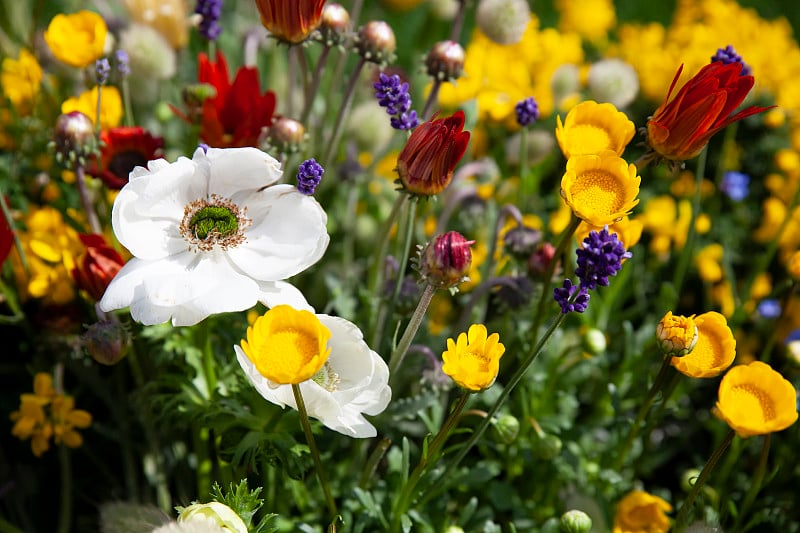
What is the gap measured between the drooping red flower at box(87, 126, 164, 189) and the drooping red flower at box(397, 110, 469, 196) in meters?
0.43

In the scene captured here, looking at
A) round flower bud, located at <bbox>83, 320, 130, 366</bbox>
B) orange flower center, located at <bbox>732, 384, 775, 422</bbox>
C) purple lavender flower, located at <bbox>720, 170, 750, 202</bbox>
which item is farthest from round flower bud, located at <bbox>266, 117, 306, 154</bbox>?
purple lavender flower, located at <bbox>720, 170, 750, 202</bbox>

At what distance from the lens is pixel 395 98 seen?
38.9 inches

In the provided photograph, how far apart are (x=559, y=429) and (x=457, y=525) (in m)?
0.22

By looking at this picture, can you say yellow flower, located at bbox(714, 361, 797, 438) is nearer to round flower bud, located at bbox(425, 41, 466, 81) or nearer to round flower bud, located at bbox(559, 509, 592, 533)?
round flower bud, located at bbox(559, 509, 592, 533)

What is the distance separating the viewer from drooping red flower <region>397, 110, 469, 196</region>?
89cm

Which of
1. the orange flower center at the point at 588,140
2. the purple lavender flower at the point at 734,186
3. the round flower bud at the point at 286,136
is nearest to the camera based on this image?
the orange flower center at the point at 588,140

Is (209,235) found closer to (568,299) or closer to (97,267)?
(97,267)

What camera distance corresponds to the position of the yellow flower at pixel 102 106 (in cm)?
125

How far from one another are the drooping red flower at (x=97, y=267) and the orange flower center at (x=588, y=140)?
1.89ft

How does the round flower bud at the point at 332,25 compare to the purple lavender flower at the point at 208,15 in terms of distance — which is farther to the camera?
the purple lavender flower at the point at 208,15

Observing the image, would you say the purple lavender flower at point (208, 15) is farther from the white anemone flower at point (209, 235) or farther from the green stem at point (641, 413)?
the green stem at point (641, 413)

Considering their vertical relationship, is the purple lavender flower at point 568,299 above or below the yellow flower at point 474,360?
above

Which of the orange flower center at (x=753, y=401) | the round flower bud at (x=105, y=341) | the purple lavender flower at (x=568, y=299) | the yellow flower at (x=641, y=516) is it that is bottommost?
the yellow flower at (x=641, y=516)

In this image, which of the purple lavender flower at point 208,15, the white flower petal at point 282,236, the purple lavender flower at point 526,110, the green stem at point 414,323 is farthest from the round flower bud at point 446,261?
the purple lavender flower at point 208,15
